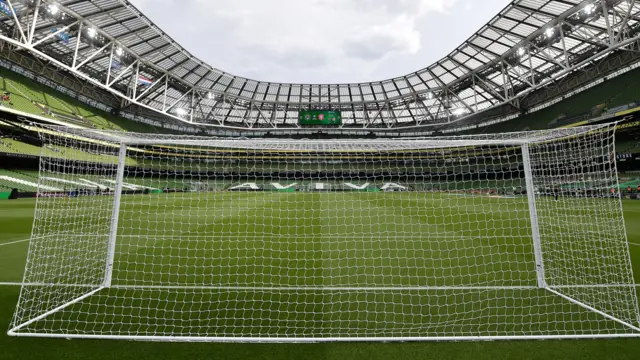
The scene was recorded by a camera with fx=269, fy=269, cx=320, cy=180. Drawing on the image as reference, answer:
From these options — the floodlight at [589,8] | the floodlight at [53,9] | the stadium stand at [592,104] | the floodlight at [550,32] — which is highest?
the floodlight at [53,9]

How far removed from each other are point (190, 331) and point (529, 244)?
6.16 meters

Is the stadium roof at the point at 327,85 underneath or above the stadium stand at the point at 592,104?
above

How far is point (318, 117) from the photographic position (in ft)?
101

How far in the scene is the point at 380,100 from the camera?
31.3m

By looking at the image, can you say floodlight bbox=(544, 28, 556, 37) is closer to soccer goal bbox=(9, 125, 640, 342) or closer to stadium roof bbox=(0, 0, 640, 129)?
stadium roof bbox=(0, 0, 640, 129)

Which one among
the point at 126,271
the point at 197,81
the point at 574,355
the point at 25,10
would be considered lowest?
the point at 574,355

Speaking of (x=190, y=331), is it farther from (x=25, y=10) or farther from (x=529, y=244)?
(x=25, y=10)

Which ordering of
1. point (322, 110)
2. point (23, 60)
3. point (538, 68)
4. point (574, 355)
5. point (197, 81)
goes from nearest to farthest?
point (574, 355) < point (23, 60) < point (538, 68) < point (197, 81) < point (322, 110)

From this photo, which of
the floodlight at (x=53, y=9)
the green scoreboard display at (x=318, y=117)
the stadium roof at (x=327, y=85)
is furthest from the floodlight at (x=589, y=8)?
the floodlight at (x=53, y=9)

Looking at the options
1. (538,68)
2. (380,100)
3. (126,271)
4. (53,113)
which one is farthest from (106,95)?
(538,68)

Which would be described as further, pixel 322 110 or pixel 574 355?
pixel 322 110

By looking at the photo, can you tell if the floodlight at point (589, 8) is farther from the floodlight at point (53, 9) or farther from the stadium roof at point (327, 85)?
the floodlight at point (53, 9)

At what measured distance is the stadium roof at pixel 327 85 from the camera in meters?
15.4

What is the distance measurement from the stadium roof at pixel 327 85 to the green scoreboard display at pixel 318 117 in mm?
1966
